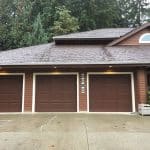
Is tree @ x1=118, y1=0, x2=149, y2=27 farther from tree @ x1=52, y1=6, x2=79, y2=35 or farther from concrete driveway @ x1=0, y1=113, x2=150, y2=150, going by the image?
concrete driveway @ x1=0, y1=113, x2=150, y2=150

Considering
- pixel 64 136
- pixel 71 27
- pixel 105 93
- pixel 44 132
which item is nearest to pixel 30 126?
pixel 44 132

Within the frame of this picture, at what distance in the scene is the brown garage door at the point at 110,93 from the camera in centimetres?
1109

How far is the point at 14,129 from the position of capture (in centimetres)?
691

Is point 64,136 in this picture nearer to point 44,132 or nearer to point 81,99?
point 44,132

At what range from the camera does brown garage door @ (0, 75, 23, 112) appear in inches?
440

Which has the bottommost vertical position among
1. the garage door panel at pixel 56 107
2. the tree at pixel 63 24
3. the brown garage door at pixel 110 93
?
the garage door panel at pixel 56 107

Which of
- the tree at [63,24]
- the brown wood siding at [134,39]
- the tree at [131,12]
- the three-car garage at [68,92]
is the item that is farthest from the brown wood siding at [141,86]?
the tree at [131,12]

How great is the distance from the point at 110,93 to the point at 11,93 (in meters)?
5.02

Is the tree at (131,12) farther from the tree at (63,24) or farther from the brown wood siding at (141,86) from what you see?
the brown wood siding at (141,86)

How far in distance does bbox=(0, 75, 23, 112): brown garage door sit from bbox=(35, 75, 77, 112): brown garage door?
0.92 m

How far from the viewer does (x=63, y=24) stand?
23.4 meters

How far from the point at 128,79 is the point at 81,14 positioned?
16518 mm

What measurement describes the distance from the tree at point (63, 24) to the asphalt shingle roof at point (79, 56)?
9349 mm

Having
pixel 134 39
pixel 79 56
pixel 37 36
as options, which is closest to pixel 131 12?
pixel 37 36
